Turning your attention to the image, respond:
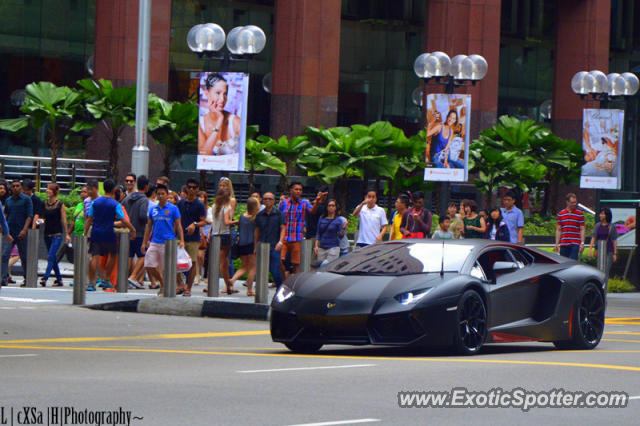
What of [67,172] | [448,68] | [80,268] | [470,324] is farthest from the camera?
[67,172]

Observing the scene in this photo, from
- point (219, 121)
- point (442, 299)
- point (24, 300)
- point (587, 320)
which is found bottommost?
Answer: point (24, 300)

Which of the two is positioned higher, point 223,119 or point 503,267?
point 223,119

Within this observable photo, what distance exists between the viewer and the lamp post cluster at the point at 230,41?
2509 cm

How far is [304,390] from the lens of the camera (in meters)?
9.81

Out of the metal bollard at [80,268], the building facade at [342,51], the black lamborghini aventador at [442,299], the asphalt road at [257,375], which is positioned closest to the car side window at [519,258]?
the black lamborghini aventador at [442,299]

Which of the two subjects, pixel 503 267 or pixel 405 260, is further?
pixel 503 267

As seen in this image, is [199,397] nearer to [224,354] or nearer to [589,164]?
[224,354]

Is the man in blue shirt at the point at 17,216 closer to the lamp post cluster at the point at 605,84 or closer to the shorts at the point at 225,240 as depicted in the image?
the shorts at the point at 225,240

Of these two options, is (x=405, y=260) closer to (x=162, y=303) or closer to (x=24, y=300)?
(x=162, y=303)

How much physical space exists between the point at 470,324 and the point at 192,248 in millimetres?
9260

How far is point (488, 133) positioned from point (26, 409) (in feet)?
111

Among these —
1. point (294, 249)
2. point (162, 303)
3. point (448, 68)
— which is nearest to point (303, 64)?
point (448, 68)

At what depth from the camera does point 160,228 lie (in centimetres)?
2028

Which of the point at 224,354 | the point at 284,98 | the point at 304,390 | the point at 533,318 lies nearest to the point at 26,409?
the point at 304,390
